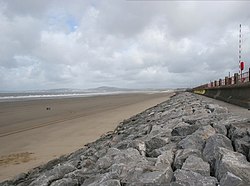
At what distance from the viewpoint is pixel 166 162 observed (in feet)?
14.2

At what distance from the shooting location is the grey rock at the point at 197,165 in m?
3.80

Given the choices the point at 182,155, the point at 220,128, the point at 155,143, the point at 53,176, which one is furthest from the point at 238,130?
the point at 53,176

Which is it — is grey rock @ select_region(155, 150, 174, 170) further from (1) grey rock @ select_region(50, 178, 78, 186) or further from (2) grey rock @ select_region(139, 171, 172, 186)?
(1) grey rock @ select_region(50, 178, 78, 186)

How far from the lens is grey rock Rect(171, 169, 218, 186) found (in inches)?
136

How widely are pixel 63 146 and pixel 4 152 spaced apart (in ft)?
6.22

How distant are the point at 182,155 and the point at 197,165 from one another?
0.57 meters

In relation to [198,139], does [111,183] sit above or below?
below

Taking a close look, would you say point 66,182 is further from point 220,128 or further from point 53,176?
point 220,128

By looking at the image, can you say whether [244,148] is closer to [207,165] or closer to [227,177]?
[207,165]

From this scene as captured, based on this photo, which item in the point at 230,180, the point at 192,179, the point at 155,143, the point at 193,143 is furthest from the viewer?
the point at 155,143

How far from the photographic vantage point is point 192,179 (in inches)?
140

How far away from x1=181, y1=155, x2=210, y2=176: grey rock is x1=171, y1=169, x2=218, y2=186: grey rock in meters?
0.15

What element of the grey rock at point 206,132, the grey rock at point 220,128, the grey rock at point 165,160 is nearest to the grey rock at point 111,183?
the grey rock at point 165,160

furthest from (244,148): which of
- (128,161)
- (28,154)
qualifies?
(28,154)
